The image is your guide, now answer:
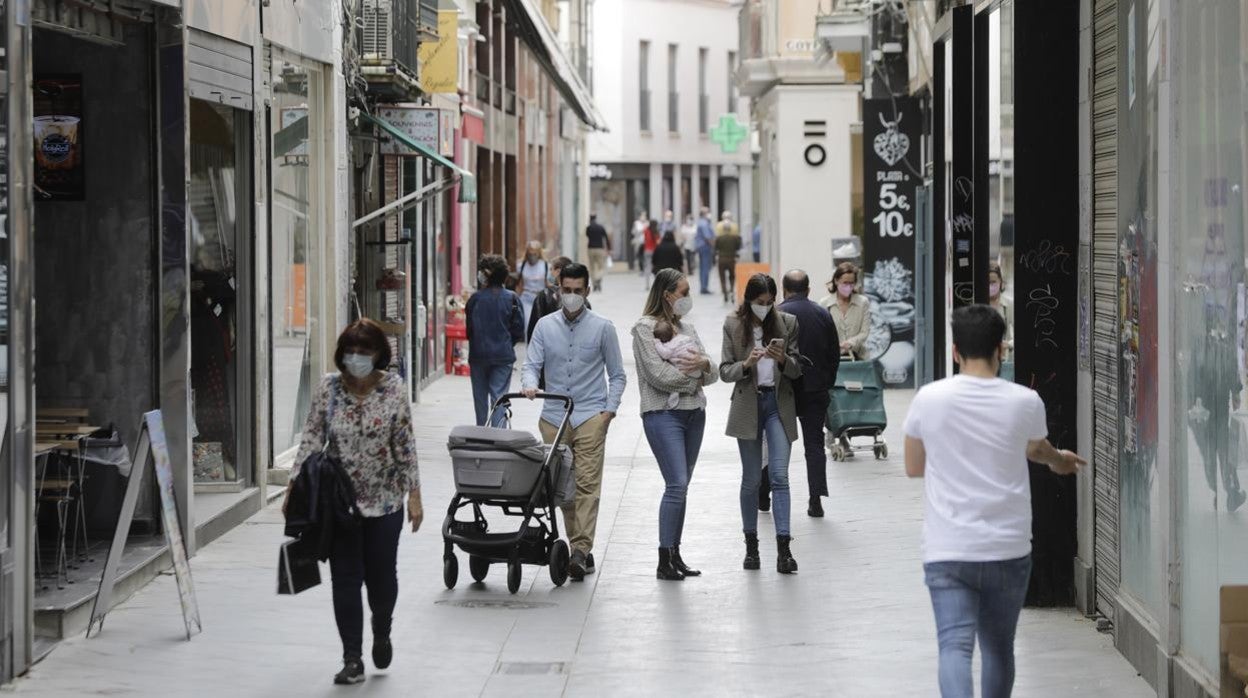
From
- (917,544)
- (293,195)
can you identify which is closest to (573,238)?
(293,195)

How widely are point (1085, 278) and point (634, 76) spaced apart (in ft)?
215

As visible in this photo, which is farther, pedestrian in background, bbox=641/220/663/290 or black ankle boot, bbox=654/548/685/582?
pedestrian in background, bbox=641/220/663/290

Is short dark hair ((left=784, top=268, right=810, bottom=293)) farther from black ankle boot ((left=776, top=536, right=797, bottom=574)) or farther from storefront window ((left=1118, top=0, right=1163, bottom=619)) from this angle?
storefront window ((left=1118, top=0, right=1163, bottom=619))

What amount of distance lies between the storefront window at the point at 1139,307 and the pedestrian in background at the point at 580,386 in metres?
3.20

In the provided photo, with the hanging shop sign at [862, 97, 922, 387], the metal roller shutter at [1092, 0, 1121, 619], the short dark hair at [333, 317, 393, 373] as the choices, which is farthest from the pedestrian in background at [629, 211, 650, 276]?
the short dark hair at [333, 317, 393, 373]

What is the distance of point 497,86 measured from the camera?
37.9 m

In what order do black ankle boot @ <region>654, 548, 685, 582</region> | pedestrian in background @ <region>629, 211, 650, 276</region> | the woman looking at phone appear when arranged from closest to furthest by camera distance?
1. black ankle boot @ <region>654, 548, 685, 582</region>
2. the woman looking at phone
3. pedestrian in background @ <region>629, 211, 650, 276</region>

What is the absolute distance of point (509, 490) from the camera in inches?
439

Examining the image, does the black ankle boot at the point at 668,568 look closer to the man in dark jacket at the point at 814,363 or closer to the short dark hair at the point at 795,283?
the man in dark jacket at the point at 814,363

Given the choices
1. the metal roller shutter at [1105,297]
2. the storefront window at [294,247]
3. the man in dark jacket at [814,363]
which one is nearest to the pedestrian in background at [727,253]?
the storefront window at [294,247]

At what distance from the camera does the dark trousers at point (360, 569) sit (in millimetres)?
8883

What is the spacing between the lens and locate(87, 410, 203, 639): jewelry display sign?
9891mm

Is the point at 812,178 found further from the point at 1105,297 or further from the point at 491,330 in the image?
the point at 1105,297

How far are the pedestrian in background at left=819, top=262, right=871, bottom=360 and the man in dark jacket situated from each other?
9.81 ft
